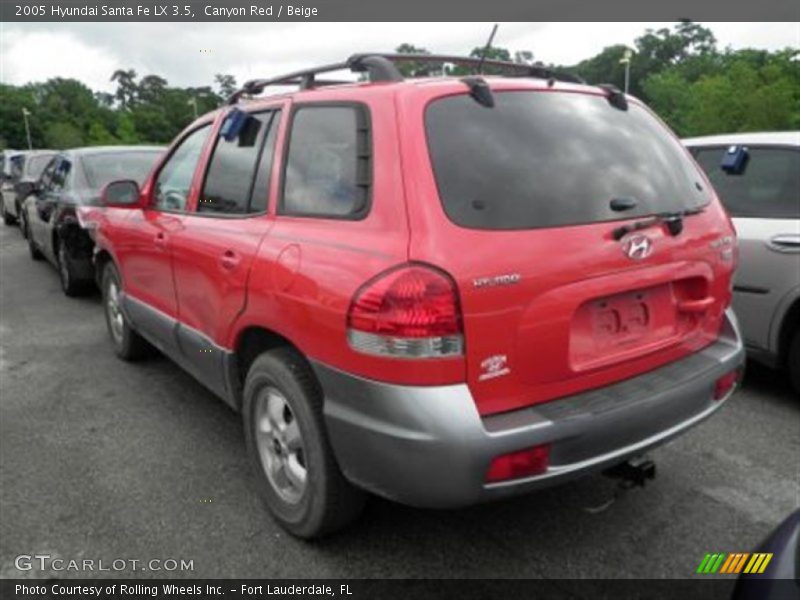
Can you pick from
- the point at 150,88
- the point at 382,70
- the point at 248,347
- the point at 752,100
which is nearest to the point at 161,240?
the point at 248,347

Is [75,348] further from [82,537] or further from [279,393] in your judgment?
[279,393]

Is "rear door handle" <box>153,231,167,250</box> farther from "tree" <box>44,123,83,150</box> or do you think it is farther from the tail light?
"tree" <box>44,123,83,150</box>

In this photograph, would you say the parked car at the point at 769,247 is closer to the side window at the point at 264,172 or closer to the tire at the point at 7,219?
the side window at the point at 264,172

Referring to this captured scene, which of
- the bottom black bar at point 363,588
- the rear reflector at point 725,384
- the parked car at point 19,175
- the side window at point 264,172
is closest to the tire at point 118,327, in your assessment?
the side window at point 264,172

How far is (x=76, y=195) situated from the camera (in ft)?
24.0

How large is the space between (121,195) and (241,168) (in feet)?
4.90

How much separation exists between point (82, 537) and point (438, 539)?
5.00ft

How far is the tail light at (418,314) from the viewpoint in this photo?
223 centimetres

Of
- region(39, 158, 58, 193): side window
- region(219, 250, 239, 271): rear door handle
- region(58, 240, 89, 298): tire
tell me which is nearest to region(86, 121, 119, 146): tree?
region(39, 158, 58, 193): side window

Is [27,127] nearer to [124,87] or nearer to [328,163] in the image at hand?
[124,87]

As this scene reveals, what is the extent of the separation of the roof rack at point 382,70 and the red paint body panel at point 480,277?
0.46 ft

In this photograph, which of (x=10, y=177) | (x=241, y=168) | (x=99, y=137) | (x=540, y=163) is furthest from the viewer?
(x=99, y=137)

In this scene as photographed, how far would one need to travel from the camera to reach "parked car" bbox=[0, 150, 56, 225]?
13725 millimetres

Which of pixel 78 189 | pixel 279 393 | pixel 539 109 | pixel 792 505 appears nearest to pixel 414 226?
pixel 539 109
